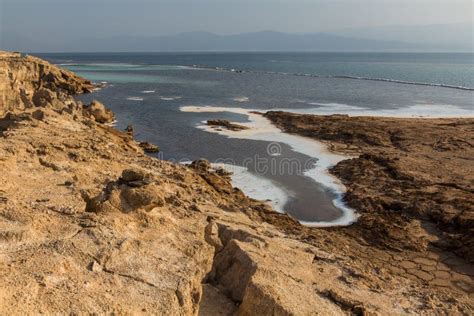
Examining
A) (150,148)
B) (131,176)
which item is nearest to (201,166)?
(150,148)

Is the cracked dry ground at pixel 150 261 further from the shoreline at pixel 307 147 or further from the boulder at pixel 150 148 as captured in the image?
the boulder at pixel 150 148

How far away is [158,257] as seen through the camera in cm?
683

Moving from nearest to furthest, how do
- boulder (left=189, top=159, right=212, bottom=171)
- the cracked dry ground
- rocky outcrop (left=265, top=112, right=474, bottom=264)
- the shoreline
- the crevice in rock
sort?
the cracked dry ground → the crevice in rock → rocky outcrop (left=265, top=112, right=474, bottom=264) → the shoreline → boulder (left=189, top=159, right=212, bottom=171)

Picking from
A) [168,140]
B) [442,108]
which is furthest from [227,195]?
[442,108]

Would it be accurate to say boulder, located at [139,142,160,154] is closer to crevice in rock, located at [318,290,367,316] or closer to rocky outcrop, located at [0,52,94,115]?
rocky outcrop, located at [0,52,94,115]

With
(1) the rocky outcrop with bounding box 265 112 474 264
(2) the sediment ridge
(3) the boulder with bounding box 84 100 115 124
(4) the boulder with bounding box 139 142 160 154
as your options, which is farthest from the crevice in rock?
(3) the boulder with bounding box 84 100 115 124

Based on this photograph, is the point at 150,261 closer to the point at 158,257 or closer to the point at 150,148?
the point at 158,257

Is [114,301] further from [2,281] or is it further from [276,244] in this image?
[276,244]

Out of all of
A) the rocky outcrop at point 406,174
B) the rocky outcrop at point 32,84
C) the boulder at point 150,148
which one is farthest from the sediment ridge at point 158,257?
the rocky outcrop at point 32,84

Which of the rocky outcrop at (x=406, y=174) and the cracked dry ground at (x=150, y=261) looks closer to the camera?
the cracked dry ground at (x=150, y=261)

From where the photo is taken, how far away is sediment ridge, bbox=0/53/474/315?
568 cm

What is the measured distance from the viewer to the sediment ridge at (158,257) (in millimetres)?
5684

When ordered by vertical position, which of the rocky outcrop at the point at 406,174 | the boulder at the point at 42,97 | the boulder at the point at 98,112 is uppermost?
the boulder at the point at 42,97

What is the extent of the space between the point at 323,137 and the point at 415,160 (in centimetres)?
800
